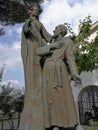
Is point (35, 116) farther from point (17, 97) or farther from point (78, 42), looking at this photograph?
point (17, 97)

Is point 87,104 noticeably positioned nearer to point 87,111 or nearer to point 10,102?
point 87,111

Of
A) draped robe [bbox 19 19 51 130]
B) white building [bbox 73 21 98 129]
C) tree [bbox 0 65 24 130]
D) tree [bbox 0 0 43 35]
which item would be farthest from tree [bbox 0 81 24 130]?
draped robe [bbox 19 19 51 130]

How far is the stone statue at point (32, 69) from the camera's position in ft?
18.7

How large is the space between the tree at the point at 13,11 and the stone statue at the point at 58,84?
11095 mm

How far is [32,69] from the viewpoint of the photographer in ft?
19.3

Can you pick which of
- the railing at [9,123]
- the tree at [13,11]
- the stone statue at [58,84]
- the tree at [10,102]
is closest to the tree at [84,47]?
the tree at [13,11]

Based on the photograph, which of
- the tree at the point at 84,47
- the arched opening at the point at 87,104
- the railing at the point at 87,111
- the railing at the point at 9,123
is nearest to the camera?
the tree at the point at 84,47

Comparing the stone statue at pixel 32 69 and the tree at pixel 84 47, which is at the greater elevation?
the tree at pixel 84 47

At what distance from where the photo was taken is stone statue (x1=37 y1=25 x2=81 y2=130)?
503cm

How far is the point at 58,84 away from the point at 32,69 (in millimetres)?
885

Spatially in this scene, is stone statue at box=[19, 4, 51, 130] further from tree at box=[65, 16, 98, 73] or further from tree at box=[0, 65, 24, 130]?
tree at box=[0, 65, 24, 130]

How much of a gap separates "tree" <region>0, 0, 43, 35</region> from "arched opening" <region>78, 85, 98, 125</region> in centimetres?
893

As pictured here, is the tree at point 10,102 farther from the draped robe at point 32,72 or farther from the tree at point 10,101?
the draped robe at point 32,72

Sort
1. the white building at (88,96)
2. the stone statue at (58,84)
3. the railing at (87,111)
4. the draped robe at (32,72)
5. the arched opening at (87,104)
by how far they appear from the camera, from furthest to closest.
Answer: the white building at (88,96) → the arched opening at (87,104) → the railing at (87,111) → the draped robe at (32,72) → the stone statue at (58,84)
